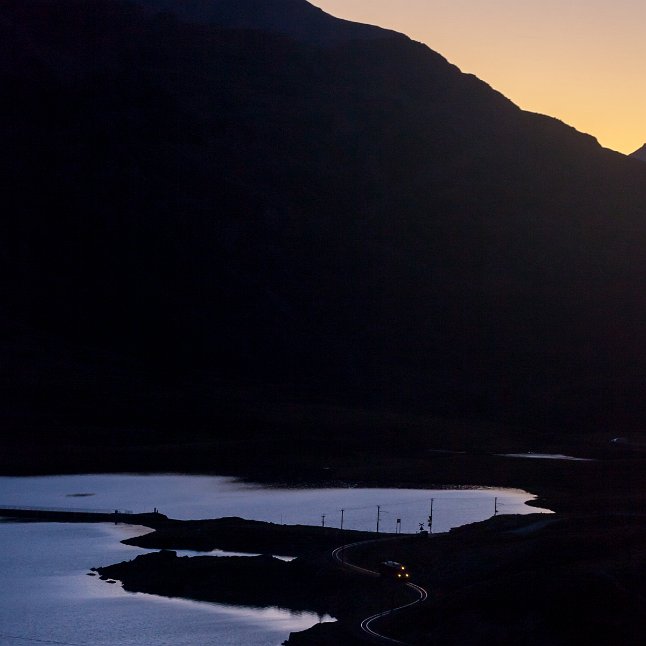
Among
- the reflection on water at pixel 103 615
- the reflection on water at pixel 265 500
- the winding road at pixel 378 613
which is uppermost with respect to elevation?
the reflection on water at pixel 265 500

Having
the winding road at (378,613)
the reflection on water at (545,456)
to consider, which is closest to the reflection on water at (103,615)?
the winding road at (378,613)

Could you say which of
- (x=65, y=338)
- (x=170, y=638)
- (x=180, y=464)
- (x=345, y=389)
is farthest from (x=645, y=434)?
(x=170, y=638)

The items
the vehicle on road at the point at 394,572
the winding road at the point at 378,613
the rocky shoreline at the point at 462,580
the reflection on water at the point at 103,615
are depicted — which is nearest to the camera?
the rocky shoreline at the point at 462,580

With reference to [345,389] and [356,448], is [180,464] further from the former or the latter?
[345,389]

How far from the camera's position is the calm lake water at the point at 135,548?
197ft

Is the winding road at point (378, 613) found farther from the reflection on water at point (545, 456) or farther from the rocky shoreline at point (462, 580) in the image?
the reflection on water at point (545, 456)

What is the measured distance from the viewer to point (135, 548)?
81.0 meters

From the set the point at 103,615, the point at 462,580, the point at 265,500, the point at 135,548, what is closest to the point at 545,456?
the point at 265,500

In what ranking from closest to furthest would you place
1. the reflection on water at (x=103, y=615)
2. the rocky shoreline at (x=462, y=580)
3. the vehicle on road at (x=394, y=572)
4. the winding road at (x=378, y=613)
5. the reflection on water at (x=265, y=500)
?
the rocky shoreline at (x=462, y=580) < the winding road at (x=378, y=613) < the reflection on water at (x=103, y=615) < the vehicle on road at (x=394, y=572) < the reflection on water at (x=265, y=500)

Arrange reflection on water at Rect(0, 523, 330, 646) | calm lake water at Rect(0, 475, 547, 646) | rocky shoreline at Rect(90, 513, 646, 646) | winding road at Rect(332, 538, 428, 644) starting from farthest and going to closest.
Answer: calm lake water at Rect(0, 475, 547, 646), reflection on water at Rect(0, 523, 330, 646), winding road at Rect(332, 538, 428, 644), rocky shoreline at Rect(90, 513, 646, 646)

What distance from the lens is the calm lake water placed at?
60156mm

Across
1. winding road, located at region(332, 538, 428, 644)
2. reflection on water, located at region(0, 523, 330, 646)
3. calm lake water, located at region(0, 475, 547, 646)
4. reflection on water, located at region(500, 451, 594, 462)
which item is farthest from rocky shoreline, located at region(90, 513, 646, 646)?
reflection on water, located at region(500, 451, 594, 462)

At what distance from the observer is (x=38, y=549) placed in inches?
3206

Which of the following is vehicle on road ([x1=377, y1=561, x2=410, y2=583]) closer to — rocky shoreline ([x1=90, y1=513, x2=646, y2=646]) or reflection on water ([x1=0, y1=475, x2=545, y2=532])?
rocky shoreline ([x1=90, y1=513, x2=646, y2=646])
